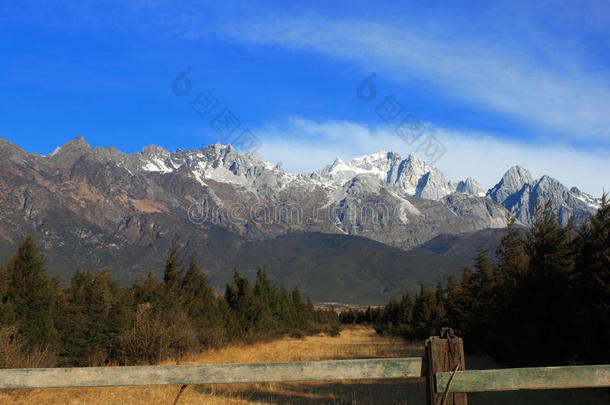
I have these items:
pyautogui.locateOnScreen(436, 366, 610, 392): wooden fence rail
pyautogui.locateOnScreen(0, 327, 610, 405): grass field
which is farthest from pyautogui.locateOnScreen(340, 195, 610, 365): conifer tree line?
pyautogui.locateOnScreen(436, 366, 610, 392): wooden fence rail

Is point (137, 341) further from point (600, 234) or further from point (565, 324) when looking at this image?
point (600, 234)

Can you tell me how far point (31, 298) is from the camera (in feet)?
70.7

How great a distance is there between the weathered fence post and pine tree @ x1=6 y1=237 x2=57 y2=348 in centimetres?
1953

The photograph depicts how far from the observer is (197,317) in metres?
34.9

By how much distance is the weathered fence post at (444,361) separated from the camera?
5207mm

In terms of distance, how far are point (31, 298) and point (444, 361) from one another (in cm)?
2142

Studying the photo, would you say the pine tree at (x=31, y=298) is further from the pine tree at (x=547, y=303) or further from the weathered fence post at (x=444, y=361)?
the pine tree at (x=547, y=303)

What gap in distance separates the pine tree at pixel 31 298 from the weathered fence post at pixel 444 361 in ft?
64.1

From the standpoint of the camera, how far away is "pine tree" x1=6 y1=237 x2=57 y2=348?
2058 centimetres

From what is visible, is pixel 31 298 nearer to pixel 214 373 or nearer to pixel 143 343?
pixel 143 343

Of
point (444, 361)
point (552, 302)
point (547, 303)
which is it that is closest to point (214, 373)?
point (444, 361)

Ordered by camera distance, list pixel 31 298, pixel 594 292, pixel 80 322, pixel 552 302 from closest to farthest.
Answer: pixel 594 292 → pixel 552 302 → pixel 31 298 → pixel 80 322

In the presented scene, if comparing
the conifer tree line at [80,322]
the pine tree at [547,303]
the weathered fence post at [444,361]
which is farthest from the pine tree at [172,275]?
the weathered fence post at [444,361]

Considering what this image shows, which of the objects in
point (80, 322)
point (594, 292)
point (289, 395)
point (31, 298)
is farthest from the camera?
point (80, 322)
